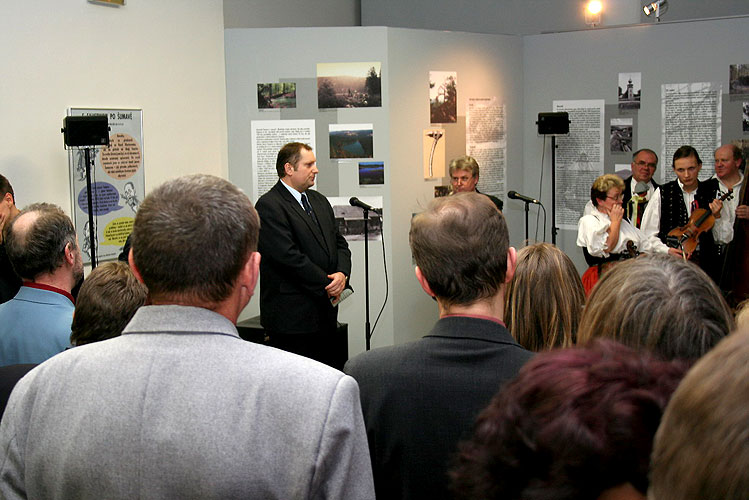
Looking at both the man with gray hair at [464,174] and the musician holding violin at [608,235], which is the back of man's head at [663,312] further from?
the man with gray hair at [464,174]

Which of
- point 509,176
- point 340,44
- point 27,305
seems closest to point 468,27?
point 509,176

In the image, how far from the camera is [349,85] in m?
6.59

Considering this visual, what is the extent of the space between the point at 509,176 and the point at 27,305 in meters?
5.72

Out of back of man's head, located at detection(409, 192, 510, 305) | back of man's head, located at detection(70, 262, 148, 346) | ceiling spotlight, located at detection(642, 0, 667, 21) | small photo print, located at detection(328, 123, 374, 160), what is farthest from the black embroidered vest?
back of man's head, located at detection(70, 262, 148, 346)

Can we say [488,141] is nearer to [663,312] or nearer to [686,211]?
[686,211]

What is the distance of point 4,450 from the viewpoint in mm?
1457

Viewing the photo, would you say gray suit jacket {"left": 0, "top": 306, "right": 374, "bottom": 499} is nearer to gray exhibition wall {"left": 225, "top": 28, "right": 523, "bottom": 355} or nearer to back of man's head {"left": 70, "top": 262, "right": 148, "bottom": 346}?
back of man's head {"left": 70, "top": 262, "right": 148, "bottom": 346}

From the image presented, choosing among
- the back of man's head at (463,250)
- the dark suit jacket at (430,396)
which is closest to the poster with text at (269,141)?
the back of man's head at (463,250)

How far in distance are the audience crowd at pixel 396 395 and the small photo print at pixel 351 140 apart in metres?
4.70

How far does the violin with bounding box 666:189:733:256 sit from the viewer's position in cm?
619

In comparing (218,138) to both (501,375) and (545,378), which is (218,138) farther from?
(545,378)

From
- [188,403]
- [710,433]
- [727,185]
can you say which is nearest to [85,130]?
[188,403]

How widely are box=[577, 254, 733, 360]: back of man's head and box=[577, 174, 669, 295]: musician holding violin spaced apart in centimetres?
462

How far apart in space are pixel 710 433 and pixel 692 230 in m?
6.00
